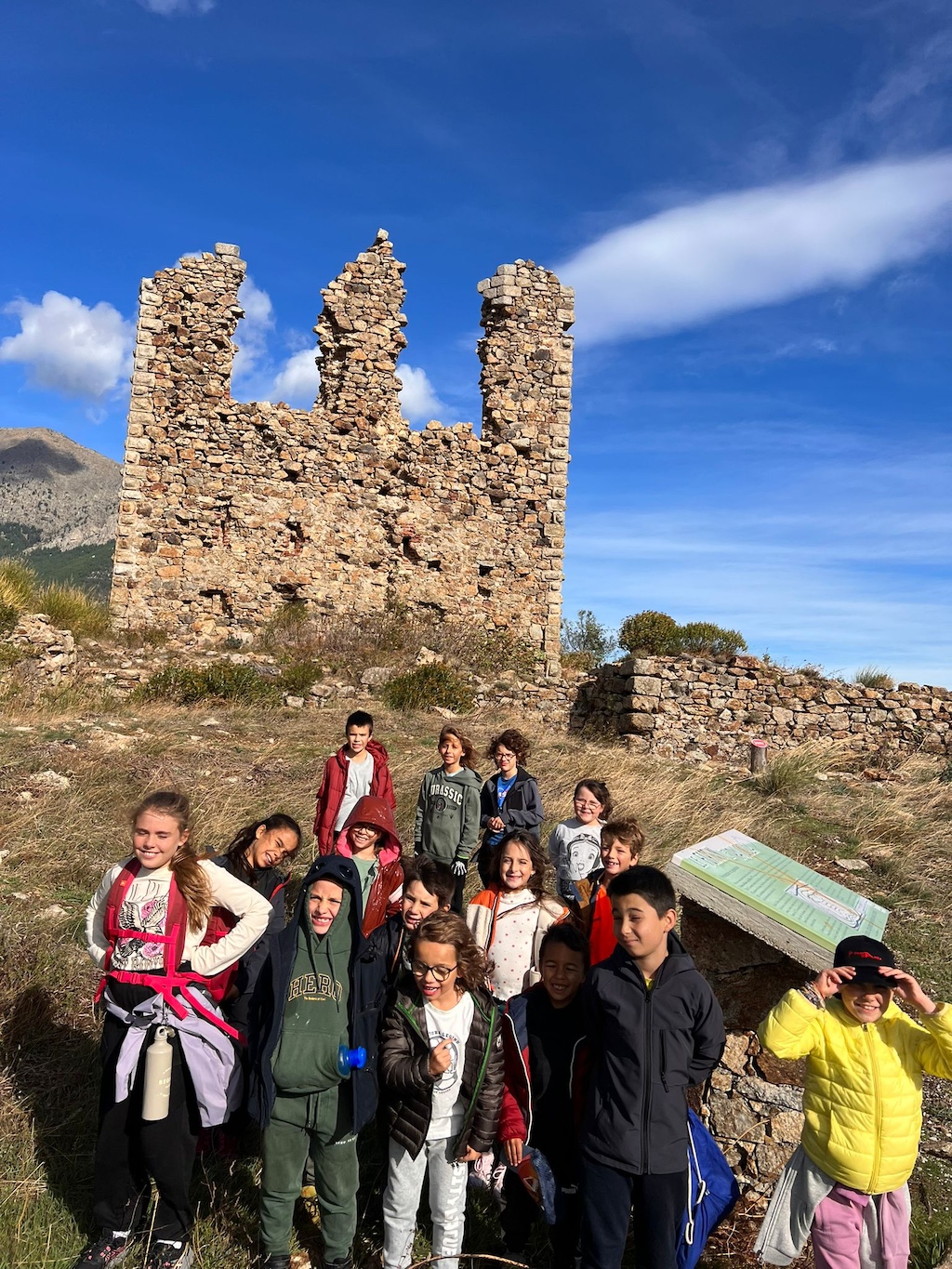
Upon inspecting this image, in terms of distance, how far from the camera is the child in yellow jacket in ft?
7.77

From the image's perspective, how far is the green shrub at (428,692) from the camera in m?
11.3

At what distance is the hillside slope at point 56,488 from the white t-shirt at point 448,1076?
7522 cm

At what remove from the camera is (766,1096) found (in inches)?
124

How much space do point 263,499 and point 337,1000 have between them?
425 inches

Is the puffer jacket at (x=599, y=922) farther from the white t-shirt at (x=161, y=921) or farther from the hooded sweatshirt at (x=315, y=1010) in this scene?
the white t-shirt at (x=161, y=921)

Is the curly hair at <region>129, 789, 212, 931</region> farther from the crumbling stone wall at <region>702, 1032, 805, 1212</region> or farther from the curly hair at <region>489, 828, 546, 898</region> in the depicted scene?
the crumbling stone wall at <region>702, 1032, 805, 1212</region>

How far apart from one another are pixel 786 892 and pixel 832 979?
30.8 inches

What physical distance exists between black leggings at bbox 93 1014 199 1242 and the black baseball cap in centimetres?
212

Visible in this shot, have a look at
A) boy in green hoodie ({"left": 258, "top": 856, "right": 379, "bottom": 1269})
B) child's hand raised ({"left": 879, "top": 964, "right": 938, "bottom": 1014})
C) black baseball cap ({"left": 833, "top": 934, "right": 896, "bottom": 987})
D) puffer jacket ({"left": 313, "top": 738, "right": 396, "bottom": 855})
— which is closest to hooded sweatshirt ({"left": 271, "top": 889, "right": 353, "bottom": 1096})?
boy in green hoodie ({"left": 258, "top": 856, "right": 379, "bottom": 1269})

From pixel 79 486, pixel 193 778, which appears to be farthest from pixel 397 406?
pixel 79 486

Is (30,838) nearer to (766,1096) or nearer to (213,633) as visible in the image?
(766,1096)

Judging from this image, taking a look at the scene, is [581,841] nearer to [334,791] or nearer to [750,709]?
[334,791]

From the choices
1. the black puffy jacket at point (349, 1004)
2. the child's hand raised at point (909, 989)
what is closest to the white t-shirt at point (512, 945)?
the black puffy jacket at point (349, 1004)

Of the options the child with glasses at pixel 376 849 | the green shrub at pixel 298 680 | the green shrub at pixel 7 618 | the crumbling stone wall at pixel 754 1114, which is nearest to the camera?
the crumbling stone wall at pixel 754 1114
